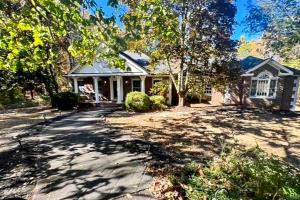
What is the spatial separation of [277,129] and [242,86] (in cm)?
867

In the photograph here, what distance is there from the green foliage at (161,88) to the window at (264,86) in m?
7.81

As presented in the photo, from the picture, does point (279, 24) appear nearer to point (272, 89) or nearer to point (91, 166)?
point (272, 89)

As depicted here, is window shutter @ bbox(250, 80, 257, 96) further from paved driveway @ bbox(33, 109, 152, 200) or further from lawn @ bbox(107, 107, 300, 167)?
paved driveway @ bbox(33, 109, 152, 200)

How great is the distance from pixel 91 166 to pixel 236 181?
4293 mm

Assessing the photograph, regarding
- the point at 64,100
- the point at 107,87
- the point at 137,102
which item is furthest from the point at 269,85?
the point at 64,100

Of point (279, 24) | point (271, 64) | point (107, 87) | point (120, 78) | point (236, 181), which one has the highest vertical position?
point (279, 24)

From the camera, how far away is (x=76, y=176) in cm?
664

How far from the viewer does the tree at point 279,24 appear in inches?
1043

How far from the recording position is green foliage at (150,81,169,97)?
20.5m

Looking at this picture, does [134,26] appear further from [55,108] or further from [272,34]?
[272,34]

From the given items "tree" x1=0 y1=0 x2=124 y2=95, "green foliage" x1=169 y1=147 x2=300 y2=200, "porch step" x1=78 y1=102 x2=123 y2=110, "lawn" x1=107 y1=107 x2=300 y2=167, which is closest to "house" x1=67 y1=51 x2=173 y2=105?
"porch step" x1=78 y1=102 x2=123 y2=110

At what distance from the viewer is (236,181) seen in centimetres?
593

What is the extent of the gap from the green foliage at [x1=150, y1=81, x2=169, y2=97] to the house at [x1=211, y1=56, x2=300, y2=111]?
6864mm

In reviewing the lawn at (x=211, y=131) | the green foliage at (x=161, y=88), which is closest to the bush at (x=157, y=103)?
the green foliage at (x=161, y=88)
